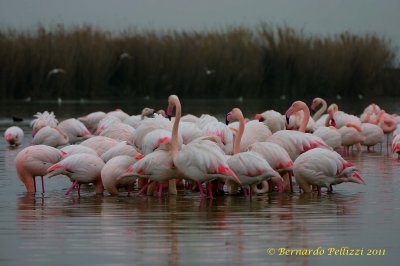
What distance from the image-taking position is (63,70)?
111 feet

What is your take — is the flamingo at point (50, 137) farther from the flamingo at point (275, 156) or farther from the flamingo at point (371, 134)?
the flamingo at point (275, 156)

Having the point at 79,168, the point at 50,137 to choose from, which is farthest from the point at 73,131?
the point at 79,168

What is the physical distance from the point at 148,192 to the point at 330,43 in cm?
2808

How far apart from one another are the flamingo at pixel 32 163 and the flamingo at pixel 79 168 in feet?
0.98

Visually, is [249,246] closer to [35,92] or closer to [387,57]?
[35,92]

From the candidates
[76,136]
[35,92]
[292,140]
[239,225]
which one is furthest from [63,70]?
[239,225]

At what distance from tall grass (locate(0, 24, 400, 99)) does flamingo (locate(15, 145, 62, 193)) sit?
77.0 ft

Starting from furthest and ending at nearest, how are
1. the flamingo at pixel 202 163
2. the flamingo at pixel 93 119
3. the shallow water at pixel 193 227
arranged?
the flamingo at pixel 93 119 → the flamingo at pixel 202 163 → the shallow water at pixel 193 227

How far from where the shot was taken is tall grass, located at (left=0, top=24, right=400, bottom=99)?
34.8 m

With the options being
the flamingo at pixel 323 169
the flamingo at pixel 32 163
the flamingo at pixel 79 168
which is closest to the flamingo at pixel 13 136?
the flamingo at pixel 32 163

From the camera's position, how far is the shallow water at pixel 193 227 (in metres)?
6.92

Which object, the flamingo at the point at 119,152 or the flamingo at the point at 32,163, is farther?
the flamingo at the point at 119,152

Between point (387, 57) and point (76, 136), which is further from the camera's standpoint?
point (387, 57)

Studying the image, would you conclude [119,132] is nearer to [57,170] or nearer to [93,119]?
[57,170]
